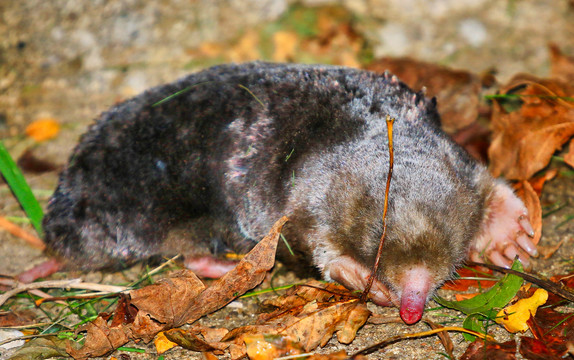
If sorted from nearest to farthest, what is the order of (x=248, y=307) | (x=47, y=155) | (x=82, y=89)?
(x=248, y=307)
(x=47, y=155)
(x=82, y=89)

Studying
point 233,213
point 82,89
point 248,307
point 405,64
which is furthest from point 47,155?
point 405,64

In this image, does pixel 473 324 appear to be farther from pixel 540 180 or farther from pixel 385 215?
pixel 540 180

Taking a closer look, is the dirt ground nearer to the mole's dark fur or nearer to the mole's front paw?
the mole's dark fur

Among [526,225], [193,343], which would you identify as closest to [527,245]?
[526,225]

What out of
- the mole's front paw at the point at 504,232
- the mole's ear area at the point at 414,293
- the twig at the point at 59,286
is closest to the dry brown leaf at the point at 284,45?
the mole's front paw at the point at 504,232

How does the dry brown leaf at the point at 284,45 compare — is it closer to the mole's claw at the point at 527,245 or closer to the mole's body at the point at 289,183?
the mole's body at the point at 289,183

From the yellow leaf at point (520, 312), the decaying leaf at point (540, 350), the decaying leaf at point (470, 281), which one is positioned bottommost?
the decaying leaf at point (470, 281)

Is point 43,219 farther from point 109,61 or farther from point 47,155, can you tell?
point 109,61
